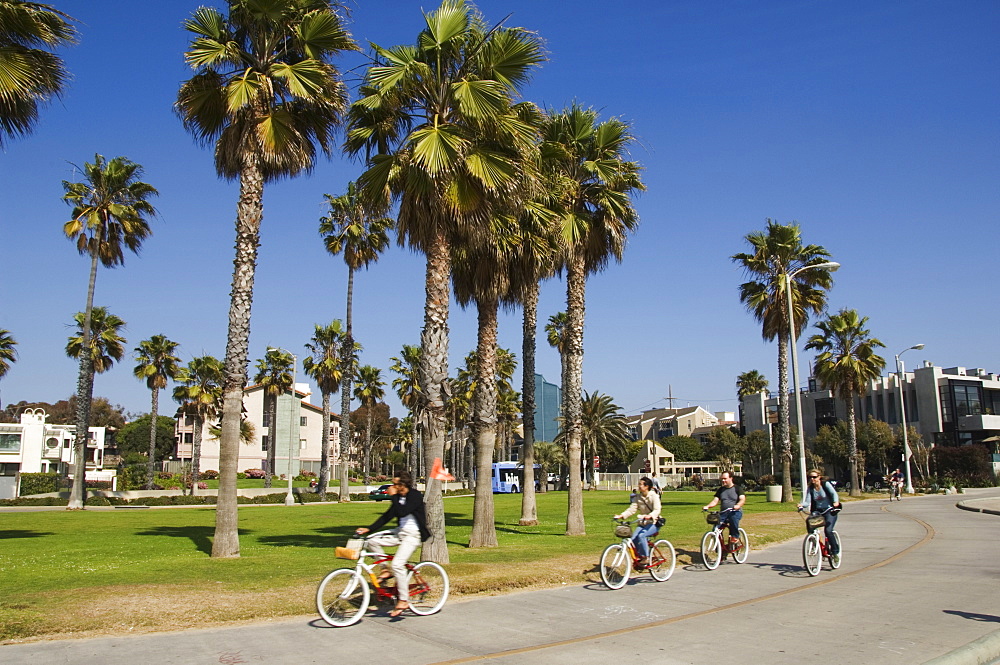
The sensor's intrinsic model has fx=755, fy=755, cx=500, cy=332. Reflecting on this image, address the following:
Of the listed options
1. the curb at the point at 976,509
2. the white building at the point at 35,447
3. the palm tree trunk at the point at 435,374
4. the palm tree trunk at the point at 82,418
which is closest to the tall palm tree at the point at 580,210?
the palm tree trunk at the point at 435,374

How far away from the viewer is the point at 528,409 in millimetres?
26016

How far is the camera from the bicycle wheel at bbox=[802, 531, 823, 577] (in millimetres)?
12727

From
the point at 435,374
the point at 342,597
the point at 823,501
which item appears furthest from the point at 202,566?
the point at 823,501

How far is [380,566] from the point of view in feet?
30.3

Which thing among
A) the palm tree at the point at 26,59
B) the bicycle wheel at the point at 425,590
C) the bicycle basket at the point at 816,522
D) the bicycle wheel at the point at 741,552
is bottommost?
the bicycle wheel at the point at 741,552

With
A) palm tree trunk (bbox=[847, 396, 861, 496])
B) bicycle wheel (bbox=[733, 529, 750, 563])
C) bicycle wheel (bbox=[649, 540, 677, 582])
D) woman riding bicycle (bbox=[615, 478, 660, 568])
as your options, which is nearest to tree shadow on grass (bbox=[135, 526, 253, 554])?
woman riding bicycle (bbox=[615, 478, 660, 568])

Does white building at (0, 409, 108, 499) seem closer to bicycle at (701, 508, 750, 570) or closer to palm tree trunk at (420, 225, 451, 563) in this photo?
palm tree trunk at (420, 225, 451, 563)

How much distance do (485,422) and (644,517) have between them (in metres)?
6.26

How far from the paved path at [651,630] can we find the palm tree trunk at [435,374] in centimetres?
336

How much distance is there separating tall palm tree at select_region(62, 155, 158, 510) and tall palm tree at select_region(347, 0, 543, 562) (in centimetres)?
2641

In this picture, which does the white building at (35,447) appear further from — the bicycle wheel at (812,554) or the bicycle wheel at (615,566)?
the bicycle wheel at (812,554)

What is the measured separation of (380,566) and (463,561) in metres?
5.48

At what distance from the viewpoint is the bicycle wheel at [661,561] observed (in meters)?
12.1

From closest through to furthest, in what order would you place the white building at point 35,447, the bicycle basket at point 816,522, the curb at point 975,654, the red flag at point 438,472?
1. the curb at point 975,654
2. the red flag at point 438,472
3. the bicycle basket at point 816,522
4. the white building at point 35,447
